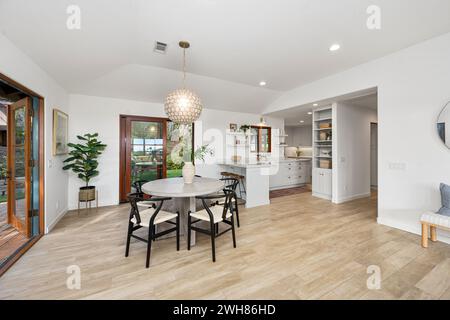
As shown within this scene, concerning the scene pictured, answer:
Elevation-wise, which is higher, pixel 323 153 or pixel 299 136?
pixel 299 136

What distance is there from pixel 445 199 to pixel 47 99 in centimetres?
567

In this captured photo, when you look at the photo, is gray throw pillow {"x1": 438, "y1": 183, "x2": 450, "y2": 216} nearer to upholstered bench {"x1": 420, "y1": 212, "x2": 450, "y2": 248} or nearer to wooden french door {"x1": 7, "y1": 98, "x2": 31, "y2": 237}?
upholstered bench {"x1": 420, "y1": 212, "x2": 450, "y2": 248}

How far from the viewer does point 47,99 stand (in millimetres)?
2783

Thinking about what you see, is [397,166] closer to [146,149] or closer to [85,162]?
[146,149]

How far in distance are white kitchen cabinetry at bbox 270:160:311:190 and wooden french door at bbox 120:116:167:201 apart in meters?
3.51

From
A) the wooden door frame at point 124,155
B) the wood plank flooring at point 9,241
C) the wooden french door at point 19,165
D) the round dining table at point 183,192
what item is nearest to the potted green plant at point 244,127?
the wooden door frame at point 124,155

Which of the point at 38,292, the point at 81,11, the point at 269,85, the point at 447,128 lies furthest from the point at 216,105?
the point at 38,292

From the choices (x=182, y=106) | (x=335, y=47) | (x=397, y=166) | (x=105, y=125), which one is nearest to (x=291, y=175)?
(x=397, y=166)

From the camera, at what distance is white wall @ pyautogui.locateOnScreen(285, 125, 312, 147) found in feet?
26.2

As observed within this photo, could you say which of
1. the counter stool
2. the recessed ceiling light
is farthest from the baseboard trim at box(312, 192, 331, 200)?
the recessed ceiling light

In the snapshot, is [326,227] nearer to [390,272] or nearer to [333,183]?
[390,272]

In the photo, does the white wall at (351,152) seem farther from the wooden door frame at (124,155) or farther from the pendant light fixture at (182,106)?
the wooden door frame at (124,155)

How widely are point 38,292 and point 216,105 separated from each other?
15.0 feet

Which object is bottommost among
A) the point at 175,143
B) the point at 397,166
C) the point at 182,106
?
the point at 397,166
